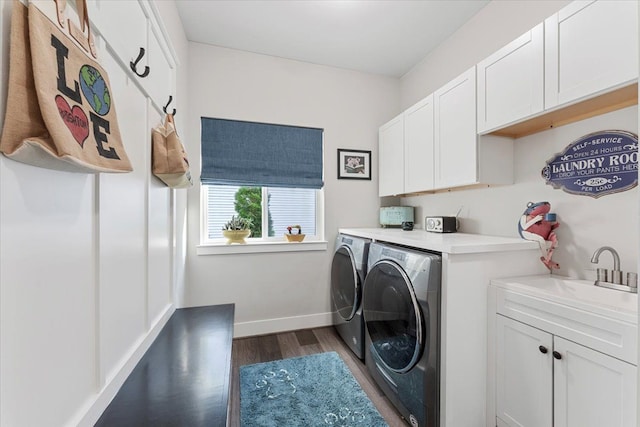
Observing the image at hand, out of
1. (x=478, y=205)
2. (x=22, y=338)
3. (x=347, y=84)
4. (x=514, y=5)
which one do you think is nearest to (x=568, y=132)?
(x=478, y=205)

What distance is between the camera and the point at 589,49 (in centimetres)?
117

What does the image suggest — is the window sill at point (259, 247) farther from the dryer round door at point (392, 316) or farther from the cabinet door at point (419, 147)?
the cabinet door at point (419, 147)

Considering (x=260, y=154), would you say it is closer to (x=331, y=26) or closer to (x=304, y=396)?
(x=331, y=26)

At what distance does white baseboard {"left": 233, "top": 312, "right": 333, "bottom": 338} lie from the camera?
101 inches

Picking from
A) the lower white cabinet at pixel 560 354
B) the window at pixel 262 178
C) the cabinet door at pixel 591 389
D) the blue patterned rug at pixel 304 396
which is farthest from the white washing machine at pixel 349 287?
the cabinet door at pixel 591 389

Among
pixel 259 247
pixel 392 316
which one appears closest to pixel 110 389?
pixel 392 316

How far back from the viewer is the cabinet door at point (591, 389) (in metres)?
0.92

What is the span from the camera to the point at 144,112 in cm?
119

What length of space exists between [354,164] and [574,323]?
2204 millimetres

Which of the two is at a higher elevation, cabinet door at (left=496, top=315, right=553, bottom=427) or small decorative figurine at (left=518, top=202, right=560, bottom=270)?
small decorative figurine at (left=518, top=202, right=560, bottom=270)

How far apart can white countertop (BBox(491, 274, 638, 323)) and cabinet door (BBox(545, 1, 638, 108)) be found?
0.88m

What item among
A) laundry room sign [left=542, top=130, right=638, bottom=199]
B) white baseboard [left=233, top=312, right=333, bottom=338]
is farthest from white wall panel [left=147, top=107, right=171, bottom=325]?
laundry room sign [left=542, top=130, right=638, bottom=199]

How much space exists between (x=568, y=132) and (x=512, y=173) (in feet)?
1.21

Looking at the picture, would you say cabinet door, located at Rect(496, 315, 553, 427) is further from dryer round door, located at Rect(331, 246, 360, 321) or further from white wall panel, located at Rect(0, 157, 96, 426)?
white wall panel, located at Rect(0, 157, 96, 426)
